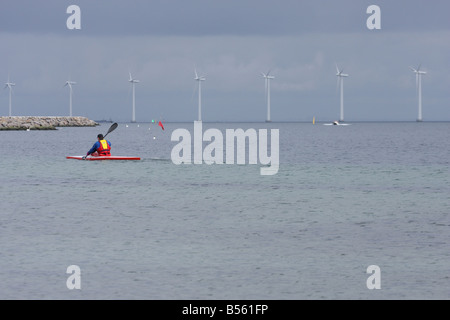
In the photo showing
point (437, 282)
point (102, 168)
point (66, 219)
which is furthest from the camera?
point (102, 168)

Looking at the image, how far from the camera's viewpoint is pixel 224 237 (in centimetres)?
2500

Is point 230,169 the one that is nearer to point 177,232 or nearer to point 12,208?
point 12,208

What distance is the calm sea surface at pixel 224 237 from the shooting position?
1758cm

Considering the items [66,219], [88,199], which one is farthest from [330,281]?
[88,199]

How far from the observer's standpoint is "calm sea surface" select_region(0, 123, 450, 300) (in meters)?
17.6

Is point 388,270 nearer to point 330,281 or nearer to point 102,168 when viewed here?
point 330,281

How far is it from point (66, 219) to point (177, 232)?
5.60 m

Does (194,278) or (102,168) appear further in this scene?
(102,168)

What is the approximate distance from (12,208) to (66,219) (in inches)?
193

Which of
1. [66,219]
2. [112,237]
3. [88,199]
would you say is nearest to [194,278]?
[112,237]

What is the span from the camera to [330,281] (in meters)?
18.1

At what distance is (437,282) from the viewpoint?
1797cm
